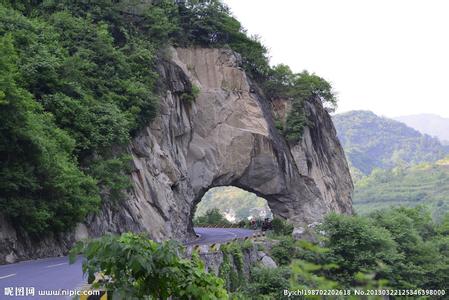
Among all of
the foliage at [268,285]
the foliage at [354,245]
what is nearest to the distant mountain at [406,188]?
the foliage at [354,245]

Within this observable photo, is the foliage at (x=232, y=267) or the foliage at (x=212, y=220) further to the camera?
the foliage at (x=212, y=220)

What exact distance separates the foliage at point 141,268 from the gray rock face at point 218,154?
1768 centimetres

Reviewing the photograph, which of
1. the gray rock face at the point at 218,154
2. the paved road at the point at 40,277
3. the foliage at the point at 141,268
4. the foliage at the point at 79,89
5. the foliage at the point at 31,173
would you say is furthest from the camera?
the gray rock face at the point at 218,154

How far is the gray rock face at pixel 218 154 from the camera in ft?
87.9

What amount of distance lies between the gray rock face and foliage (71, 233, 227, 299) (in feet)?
58.0

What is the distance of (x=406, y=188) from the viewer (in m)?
130

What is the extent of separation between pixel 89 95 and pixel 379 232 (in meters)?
14.2

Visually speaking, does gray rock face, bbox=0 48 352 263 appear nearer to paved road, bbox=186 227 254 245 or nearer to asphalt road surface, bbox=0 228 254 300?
paved road, bbox=186 227 254 245

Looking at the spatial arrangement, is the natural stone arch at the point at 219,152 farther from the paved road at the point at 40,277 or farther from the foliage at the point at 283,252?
the paved road at the point at 40,277

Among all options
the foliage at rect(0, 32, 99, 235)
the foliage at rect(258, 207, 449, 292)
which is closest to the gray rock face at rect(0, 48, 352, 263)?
the foliage at rect(0, 32, 99, 235)

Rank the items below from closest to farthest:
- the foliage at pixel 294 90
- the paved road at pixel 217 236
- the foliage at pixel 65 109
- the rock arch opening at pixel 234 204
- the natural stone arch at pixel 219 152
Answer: the foliage at pixel 65 109, the natural stone arch at pixel 219 152, the paved road at pixel 217 236, the foliage at pixel 294 90, the rock arch opening at pixel 234 204

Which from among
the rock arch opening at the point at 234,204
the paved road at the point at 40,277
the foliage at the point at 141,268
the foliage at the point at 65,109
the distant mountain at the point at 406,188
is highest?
the foliage at the point at 65,109

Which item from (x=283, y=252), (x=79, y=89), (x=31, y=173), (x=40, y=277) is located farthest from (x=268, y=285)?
(x=40, y=277)

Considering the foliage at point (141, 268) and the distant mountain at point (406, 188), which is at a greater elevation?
the foliage at point (141, 268)
